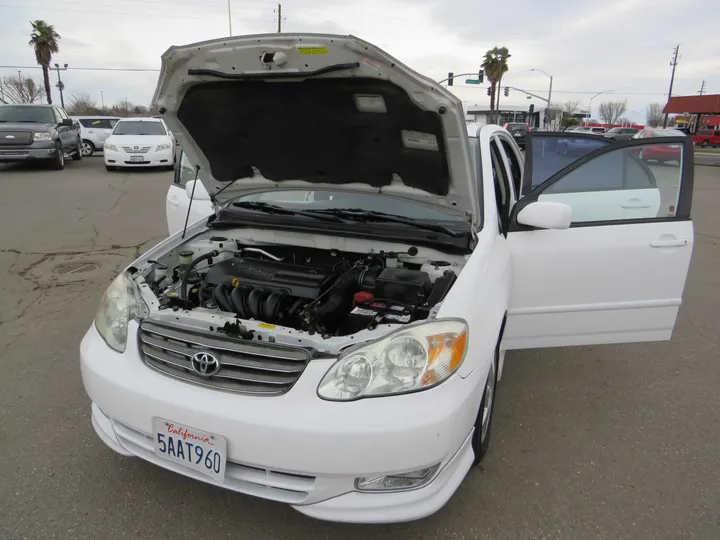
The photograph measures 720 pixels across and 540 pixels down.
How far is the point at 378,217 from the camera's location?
293 centimetres

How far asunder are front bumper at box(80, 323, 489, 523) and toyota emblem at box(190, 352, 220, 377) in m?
0.06

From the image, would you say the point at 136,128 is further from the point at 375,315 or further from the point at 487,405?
the point at 487,405

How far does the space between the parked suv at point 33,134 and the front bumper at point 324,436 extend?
1380 centimetres

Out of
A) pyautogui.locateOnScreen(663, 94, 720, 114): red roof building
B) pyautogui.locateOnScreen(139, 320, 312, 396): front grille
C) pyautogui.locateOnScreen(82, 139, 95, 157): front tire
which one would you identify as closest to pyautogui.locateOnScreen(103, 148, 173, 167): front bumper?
pyautogui.locateOnScreen(82, 139, 95, 157): front tire

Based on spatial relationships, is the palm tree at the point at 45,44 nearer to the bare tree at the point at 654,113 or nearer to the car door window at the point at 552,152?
the car door window at the point at 552,152

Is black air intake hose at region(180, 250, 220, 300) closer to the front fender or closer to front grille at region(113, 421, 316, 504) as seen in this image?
front grille at region(113, 421, 316, 504)

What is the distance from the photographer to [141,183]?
40.8 feet

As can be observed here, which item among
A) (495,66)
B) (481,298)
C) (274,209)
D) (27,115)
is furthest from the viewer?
(495,66)

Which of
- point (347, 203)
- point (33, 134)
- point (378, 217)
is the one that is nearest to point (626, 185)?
point (378, 217)

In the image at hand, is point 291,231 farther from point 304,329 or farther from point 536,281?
point 536,281

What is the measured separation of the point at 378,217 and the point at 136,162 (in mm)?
13090

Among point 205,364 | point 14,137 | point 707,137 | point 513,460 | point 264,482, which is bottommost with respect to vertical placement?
point 513,460

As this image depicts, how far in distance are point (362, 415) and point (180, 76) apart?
1765 mm

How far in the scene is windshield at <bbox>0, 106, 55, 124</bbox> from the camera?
13531mm
